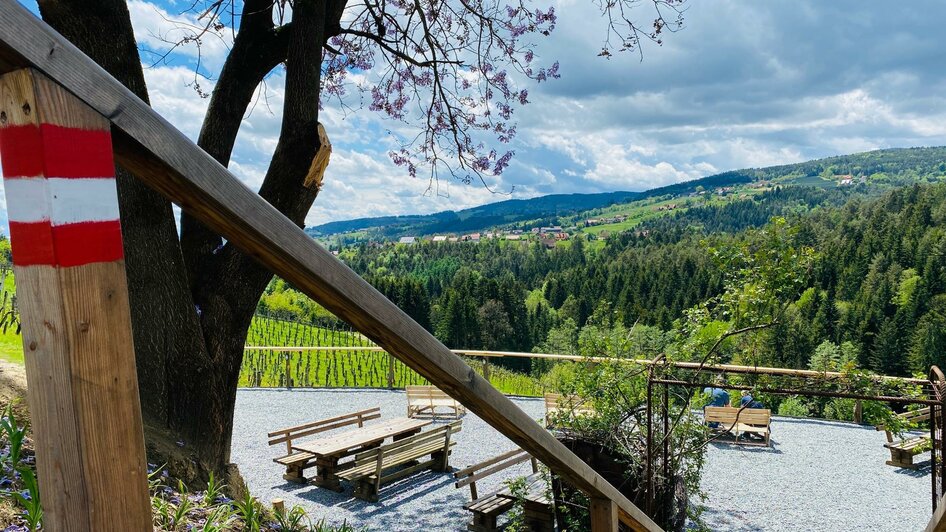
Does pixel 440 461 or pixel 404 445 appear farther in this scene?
pixel 440 461

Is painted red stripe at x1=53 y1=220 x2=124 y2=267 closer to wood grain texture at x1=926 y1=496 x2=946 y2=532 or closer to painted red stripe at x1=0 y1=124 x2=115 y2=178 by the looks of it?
painted red stripe at x1=0 y1=124 x2=115 y2=178

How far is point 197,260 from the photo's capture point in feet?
12.4

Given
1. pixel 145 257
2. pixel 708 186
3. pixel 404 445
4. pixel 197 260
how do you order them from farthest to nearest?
1. pixel 708 186
2. pixel 404 445
3. pixel 197 260
4. pixel 145 257

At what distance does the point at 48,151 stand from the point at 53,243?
10 centimetres

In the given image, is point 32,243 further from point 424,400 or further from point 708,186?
point 708,186

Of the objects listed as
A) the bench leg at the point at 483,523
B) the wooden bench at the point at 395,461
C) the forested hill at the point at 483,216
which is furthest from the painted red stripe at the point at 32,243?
the forested hill at the point at 483,216

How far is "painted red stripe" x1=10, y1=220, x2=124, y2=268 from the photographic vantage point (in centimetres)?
74

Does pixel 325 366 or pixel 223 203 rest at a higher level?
pixel 223 203

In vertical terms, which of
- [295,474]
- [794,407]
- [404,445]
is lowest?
[794,407]

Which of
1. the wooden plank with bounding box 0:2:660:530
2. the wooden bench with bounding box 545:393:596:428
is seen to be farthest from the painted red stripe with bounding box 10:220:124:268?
the wooden bench with bounding box 545:393:596:428

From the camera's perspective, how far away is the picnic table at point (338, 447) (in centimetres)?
787

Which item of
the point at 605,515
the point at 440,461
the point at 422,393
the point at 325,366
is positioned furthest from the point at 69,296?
the point at 325,366

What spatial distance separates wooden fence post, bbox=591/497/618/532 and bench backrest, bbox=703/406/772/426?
878 centimetres

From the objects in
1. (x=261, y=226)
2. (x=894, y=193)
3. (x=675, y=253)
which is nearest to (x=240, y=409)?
(x=261, y=226)
